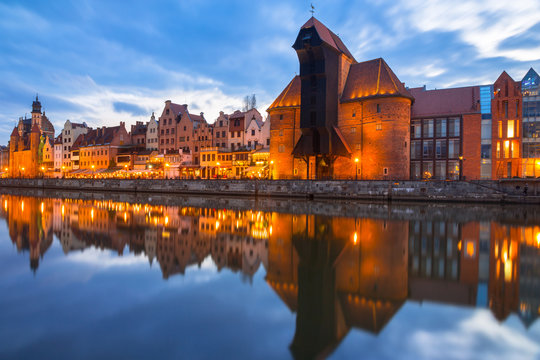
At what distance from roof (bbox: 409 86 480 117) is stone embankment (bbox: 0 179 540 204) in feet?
38.9

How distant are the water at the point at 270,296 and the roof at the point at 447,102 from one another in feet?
99.9

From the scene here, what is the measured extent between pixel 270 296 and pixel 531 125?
42414 millimetres

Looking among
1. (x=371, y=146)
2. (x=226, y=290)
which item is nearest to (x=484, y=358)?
(x=226, y=290)

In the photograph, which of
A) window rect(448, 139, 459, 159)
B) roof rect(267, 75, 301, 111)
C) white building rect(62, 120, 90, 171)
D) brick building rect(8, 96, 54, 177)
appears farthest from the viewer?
brick building rect(8, 96, 54, 177)

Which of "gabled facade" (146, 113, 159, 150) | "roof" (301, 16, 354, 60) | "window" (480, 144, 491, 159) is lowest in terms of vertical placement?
"window" (480, 144, 491, 159)

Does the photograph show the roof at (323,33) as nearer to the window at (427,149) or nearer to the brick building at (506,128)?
the window at (427,149)

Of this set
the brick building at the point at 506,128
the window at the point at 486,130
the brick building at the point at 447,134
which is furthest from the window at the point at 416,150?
the brick building at the point at 506,128

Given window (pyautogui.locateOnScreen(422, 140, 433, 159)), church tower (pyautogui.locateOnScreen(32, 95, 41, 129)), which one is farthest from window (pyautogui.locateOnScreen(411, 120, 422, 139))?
church tower (pyautogui.locateOnScreen(32, 95, 41, 129))

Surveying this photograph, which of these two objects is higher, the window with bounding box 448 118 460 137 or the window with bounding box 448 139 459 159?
the window with bounding box 448 118 460 137

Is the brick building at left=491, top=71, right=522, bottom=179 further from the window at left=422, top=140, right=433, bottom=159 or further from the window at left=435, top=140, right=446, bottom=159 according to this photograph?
the window at left=422, top=140, right=433, bottom=159

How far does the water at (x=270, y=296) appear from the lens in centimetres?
599

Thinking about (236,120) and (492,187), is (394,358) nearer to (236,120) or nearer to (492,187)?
(492,187)

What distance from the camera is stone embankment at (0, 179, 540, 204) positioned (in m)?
33.7

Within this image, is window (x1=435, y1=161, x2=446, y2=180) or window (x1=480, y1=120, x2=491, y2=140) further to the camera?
window (x1=435, y1=161, x2=446, y2=180)
